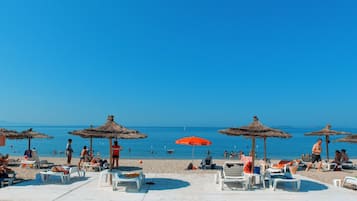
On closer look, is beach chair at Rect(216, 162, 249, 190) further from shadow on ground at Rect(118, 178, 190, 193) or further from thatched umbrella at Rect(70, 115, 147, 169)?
thatched umbrella at Rect(70, 115, 147, 169)

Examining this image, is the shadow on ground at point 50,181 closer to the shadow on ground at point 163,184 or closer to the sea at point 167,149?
the shadow on ground at point 163,184

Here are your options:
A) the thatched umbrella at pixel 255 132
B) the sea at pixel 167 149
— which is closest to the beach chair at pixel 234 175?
the thatched umbrella at pixel 255 132

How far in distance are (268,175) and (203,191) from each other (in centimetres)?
225

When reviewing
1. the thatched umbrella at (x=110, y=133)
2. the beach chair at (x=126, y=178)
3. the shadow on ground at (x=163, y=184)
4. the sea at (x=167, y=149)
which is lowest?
the sea at (x=167, y=149)

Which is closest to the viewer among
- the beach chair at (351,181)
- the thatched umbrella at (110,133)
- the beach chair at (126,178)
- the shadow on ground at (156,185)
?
the beach chair at (126,178)

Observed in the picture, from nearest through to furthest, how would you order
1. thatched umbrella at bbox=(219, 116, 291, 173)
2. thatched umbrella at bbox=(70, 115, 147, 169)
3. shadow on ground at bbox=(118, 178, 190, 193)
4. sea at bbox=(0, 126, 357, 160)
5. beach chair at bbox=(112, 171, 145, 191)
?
beach chair at bbox=(112, 171, 145, 191) < shadow on ground at bbox=(118, 178, 190, 193) < thatched umbrella at bbox=(70, 115, 147, 169) < thatched umbrella at bbox=(219, 116, 291, 173) < sea at bbox=(0, 126, 357, 160)

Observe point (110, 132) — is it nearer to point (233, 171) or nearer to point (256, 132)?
point (233, 171)

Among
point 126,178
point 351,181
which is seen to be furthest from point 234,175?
point 351,181

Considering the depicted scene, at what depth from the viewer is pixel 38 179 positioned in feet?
32.5

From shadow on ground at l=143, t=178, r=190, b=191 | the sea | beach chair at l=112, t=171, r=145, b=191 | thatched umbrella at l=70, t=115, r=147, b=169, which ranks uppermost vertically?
thatched umbrella at l=70, t=115, r=147, b=169

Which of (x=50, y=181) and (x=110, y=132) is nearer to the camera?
(x=110, y=132)

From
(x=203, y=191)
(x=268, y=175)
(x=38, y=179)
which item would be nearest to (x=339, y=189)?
(x=268, y=175)

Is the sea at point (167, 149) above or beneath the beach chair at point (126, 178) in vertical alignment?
beneath

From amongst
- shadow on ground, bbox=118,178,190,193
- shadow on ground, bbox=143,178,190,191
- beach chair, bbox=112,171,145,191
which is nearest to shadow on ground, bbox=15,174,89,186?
beach chair, bbox=112,171,145,191
